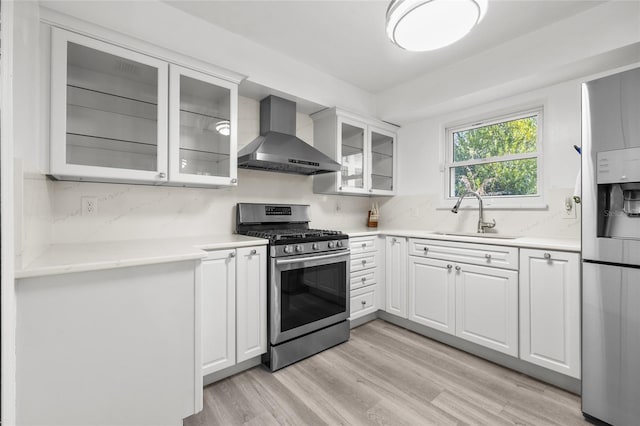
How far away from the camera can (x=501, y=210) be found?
271 centimetres

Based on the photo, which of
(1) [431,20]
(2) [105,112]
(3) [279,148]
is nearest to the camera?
(1) [431,20]

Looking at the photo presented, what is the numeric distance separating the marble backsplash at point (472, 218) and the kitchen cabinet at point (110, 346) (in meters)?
2.56

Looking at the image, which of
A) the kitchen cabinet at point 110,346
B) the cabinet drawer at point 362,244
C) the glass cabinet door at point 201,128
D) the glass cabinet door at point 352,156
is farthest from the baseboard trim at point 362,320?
the glass cabinet door at point 201,128

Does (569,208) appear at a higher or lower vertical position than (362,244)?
higher

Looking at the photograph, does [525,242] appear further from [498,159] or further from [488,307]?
[498,159]

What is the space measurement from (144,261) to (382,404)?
1.55 m

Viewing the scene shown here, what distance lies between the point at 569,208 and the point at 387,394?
203 centimetres

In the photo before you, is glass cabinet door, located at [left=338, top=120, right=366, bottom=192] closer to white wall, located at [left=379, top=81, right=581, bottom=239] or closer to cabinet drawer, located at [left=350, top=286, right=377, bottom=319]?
white wall, located at [left=379, top=81, right=581, bottom=239]

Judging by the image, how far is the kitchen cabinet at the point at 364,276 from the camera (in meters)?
2.73

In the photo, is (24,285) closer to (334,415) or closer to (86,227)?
(86,227)

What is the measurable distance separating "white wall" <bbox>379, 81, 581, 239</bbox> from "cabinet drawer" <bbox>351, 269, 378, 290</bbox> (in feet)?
2.82

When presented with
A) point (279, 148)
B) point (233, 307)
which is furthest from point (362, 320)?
point (279, 148)

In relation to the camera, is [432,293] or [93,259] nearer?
[93,259]

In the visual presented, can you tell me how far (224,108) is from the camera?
→ 86.1 inches
